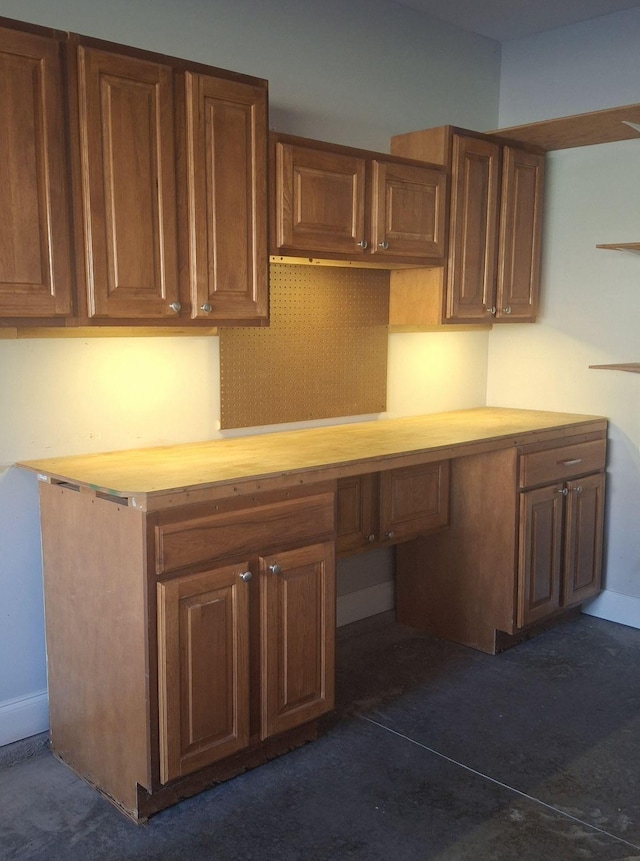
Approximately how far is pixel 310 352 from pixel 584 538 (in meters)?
1.47

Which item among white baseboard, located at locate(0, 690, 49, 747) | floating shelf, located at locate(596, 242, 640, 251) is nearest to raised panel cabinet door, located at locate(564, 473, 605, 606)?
floating shelf, located at locate(596, 242, 640, 251)

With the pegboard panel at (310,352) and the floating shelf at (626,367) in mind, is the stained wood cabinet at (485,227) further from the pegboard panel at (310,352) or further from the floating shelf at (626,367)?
the floating shelf at (626,367)

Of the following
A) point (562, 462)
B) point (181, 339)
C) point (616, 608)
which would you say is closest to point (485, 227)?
point (562, 462)

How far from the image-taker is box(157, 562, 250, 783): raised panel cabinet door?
2.18 meters

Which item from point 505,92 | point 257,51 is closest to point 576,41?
point 505,92

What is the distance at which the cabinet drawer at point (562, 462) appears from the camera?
3273 millimetres

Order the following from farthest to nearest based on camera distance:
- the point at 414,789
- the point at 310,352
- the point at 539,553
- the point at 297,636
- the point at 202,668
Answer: the point at 539,553 < the point at 310,352 < the point at 297,636 < the point at 414,789 < the point at 202,668

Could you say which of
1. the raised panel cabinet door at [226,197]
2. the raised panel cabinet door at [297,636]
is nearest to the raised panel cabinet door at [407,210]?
the raised panel cabinet door at [226,197]

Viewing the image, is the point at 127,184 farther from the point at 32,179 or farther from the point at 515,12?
the point at 515,12

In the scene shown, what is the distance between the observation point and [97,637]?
2.31 meters

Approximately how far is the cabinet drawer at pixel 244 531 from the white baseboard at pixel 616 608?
179cm

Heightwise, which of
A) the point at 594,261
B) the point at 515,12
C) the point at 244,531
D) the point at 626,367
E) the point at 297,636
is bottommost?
the point at 297,636

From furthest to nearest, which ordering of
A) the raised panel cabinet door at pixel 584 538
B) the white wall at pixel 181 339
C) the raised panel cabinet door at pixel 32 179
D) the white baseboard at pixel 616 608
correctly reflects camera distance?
the white baseboard at pixel 616 608 < the raised panel cabinet door at pixel 584 538 < the white wall at pixel 181 339 < the raised panel cabinet door at pixel 32 179

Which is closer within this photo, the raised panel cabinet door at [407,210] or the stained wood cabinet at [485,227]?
the raised panel cabinet door at [407,210]
